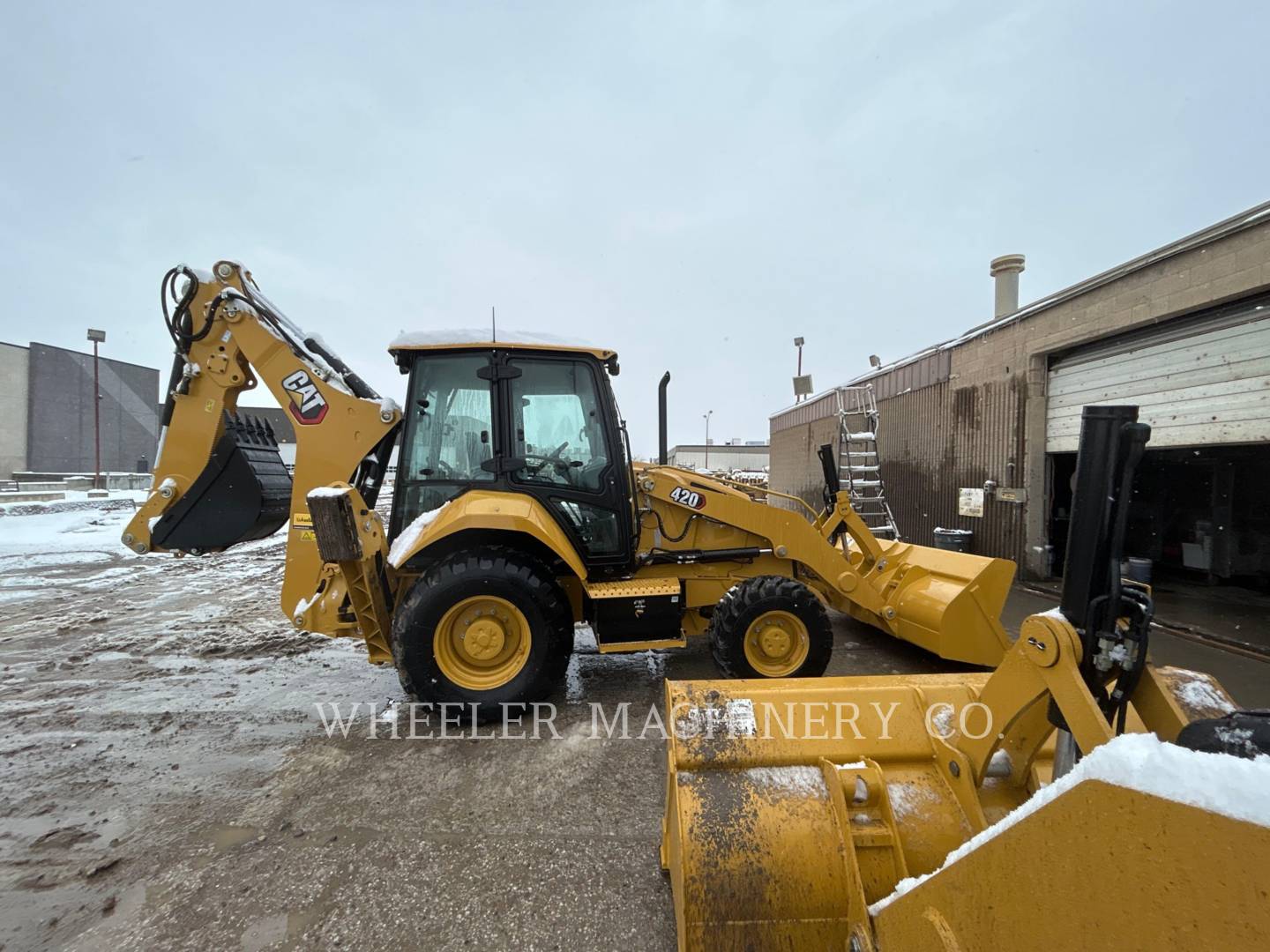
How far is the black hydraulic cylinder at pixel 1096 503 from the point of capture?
128 centimetres

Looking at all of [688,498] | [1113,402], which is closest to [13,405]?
[688,498]

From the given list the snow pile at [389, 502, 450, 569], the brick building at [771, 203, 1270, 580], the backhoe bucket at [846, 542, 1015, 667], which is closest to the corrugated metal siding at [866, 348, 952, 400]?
the brick building at [771, 203, 1270, 580]

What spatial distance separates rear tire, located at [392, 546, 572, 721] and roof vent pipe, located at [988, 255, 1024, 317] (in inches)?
387

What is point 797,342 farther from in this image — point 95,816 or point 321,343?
point 95,816

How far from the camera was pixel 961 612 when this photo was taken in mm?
3822

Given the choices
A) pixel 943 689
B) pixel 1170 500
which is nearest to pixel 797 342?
pixel 1170 500

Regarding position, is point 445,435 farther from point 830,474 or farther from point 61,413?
point 61,413

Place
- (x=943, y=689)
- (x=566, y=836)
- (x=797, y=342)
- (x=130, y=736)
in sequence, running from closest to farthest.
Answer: (x=943, y=689) → (x=566, y=836) → (x=130, y=736) → (x=797, y=342)

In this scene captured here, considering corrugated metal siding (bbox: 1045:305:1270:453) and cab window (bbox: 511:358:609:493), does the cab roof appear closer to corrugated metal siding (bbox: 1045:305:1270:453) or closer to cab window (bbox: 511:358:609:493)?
cab window (bbox: 511:358:609:493)

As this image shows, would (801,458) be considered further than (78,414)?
No

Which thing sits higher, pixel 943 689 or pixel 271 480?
pixel 271 480

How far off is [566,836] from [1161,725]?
214cm

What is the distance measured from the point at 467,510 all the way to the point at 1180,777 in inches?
127

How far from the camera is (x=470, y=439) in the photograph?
12.7 ft
